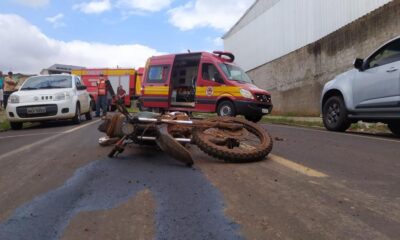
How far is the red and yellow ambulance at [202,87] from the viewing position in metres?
14.6

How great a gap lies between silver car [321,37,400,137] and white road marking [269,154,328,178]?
3.80 m

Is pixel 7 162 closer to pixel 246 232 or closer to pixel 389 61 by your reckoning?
pixel 246 232

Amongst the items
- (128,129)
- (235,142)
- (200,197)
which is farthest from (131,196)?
(235,142)

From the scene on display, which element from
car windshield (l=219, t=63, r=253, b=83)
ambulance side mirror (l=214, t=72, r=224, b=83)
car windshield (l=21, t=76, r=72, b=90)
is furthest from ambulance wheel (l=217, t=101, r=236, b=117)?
car windshield (l=21, t=76, r=72, b=90)

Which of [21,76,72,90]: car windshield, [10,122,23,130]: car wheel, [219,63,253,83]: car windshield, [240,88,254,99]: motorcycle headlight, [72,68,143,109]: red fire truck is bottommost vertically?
[10,122,23,130]: car wheel

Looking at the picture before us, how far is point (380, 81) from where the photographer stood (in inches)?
377

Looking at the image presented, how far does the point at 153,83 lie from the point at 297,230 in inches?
563

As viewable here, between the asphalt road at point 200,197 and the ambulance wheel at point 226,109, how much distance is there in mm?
7591

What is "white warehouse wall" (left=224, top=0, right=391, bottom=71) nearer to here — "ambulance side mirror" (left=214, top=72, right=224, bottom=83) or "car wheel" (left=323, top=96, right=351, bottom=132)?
"ambulance side mirror" (left=214, top=72, right=224, bottom=83)

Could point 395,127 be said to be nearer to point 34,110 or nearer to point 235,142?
point 235,142

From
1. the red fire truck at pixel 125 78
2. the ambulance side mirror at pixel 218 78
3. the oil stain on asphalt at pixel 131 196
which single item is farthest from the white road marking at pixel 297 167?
the red fire truck at pixel 125 78

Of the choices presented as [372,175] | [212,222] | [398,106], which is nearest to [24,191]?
[212,222]

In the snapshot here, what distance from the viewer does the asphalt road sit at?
3.46 metres

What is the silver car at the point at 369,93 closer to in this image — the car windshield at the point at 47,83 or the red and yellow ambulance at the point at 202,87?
the red and yellow ambulance at the point at 202,87
